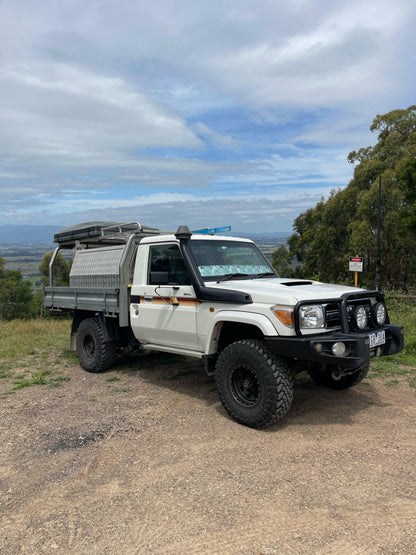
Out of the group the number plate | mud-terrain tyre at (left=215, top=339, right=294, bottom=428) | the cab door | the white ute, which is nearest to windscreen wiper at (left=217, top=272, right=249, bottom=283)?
the white ute

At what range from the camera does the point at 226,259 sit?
18.0 feet

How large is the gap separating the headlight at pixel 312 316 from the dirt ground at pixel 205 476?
1.10 metres

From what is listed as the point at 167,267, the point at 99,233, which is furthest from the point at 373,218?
the point at 167,267

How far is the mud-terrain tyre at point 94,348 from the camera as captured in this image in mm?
6711

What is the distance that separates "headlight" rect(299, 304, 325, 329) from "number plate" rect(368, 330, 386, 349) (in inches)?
20.9

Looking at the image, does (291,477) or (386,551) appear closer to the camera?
(386,551)

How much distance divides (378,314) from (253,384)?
1549 millimetres

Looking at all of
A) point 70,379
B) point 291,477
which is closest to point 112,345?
point 70,379

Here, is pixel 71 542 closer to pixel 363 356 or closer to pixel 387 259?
pixel 363 356

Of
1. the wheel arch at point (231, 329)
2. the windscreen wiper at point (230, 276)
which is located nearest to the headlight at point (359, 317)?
the wheel arch at point (231, 329)

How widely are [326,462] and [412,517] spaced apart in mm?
882

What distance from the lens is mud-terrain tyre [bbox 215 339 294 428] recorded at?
4.20m

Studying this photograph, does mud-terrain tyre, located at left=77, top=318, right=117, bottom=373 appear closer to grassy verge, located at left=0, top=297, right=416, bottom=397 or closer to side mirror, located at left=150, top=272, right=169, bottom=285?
grassy verge, located at left=0, top=297, right=416, bottom=397

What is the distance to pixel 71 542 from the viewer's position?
2.73 m
